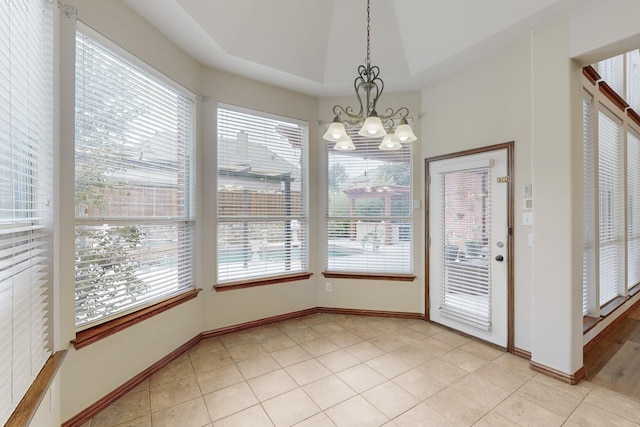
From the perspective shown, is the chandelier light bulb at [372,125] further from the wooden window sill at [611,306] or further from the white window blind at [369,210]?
the wooden window sill at [611,306]

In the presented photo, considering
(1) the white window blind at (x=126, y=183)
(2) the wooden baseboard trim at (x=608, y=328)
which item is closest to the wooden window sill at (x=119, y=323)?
(1) the white window blind at (x=126, y=183)

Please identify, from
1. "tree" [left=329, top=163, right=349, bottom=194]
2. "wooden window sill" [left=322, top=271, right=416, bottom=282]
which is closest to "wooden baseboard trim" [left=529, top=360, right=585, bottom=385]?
"wooden window sill" [left=322, top=271, right=416, bottom=282]

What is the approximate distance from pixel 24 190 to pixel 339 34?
10.0 feet

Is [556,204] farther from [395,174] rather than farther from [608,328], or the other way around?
[608,328]

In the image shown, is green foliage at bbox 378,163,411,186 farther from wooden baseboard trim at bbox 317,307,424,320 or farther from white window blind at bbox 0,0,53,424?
white window blind at bbox 0,0,53,424

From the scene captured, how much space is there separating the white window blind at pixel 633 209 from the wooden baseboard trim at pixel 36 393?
605 centimetres

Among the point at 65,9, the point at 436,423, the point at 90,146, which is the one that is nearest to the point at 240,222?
the point at 90,146

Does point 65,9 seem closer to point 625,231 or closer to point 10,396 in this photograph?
point 10,396

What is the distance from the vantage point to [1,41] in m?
1.16

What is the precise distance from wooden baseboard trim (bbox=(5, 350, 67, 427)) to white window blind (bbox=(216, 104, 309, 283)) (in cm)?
158

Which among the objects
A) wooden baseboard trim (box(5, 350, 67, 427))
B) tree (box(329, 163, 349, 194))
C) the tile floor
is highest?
tree (box(329, 163, 349, 194))

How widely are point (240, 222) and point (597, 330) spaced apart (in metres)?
4.00

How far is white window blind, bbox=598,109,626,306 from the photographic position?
319 centimetres

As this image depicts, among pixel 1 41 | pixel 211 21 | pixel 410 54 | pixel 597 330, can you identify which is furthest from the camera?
pixel 410 54
